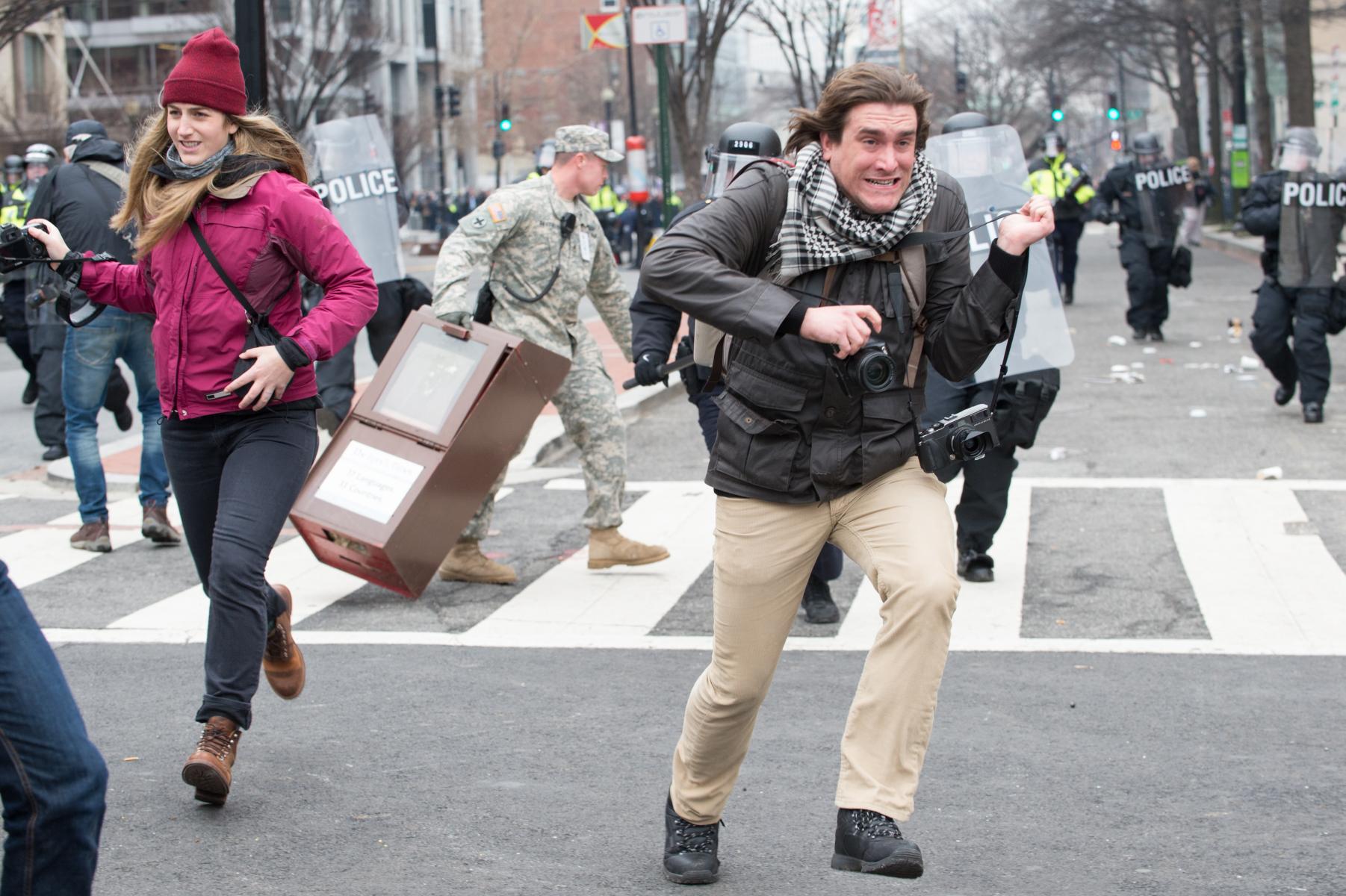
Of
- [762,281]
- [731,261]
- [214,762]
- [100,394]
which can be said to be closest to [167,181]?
[214,762]

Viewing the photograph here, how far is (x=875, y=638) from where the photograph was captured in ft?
12.6

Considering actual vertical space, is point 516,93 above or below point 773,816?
above

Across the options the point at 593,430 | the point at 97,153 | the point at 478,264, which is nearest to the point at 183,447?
the point at 478,264

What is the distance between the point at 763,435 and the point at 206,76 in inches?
77.2

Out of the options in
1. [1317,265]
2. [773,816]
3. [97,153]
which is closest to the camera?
[773,816]

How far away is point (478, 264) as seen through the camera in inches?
288

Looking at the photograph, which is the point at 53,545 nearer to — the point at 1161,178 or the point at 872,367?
the point at 872,367

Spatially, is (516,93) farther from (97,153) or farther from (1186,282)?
(97,153)

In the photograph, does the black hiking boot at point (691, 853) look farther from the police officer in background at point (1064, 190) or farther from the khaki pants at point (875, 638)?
the police officer in background at point (1064, 190)

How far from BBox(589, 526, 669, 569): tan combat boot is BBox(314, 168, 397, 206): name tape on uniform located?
381 centimetres

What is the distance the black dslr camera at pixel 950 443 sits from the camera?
3824mm

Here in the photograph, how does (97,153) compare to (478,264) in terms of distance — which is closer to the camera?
(478,264)

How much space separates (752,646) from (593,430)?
4.03m

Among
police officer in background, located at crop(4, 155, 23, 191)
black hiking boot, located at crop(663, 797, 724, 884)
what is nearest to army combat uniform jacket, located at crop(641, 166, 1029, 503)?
black hiking boot, located at crop(663, 797, 724, 884)
